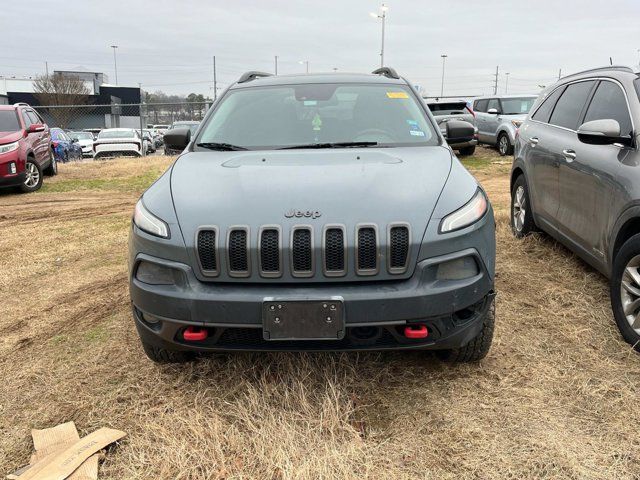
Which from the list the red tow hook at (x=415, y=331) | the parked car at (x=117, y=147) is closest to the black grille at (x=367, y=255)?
the red tow hook at (x=415, y=331)

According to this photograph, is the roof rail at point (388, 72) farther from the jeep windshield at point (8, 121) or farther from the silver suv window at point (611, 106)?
the jeep windshield at point (8, 121)

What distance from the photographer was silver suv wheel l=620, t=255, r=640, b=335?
3.16 meters

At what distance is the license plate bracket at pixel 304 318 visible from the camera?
2354mm

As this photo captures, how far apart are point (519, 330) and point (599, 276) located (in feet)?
4.48

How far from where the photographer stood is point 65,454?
2338 mm

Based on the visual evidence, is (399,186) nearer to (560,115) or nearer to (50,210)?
(560,115)

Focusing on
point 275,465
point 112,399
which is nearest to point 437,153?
point 275,465

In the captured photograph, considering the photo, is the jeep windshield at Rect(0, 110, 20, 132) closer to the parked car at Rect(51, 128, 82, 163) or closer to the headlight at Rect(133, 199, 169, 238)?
the parked car at Rect(51, 128, 82, 163)

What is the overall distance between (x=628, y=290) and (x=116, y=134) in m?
19.7

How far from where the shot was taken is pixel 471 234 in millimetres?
2555

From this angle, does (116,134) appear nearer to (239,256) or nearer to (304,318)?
→ (239,256)

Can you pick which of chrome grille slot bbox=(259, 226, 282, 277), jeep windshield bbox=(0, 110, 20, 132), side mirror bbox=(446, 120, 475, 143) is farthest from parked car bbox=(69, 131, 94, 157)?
chrome grille slot bbox=(259, 226, 282, 277)

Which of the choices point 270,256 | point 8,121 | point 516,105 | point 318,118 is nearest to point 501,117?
point 516,105

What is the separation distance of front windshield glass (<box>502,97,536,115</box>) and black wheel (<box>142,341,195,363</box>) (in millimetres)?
14586
